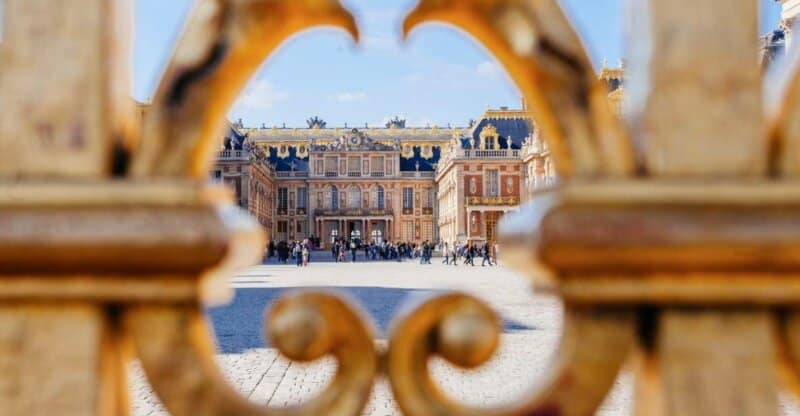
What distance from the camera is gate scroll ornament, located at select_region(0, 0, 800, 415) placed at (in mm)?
560

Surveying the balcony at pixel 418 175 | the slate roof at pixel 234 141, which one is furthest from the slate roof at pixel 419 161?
the slate roof at pixel 234 141

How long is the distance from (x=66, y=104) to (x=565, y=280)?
46 centimetres

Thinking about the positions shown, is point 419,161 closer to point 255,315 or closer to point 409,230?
point 409,230

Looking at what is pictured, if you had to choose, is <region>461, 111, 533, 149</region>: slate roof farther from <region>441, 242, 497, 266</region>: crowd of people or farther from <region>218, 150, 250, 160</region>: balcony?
<region>218, 150, 250, 160</region>: balcony

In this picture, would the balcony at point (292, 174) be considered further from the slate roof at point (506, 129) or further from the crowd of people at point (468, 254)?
the crowd of people at point (468, 254)

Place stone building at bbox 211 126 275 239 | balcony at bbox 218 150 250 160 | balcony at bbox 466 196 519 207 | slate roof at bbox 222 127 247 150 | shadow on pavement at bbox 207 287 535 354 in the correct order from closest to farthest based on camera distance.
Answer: shadow on pavement at bbox 207 287 535 354 < balcony at bbox 466 196 519 207 < stone building at bbox 211 126 275 239 < balcony at bbox 218 150 250 160 < slate roof at bbox 222 127 247 150

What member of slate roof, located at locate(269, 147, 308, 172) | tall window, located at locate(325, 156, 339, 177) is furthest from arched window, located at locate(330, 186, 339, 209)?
slate roof, located at locate(269, 147, 308, 172)

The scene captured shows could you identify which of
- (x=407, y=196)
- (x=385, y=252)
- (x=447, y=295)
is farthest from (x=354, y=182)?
(x=447, y=295)

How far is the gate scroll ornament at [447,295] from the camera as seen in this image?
0.56 meters

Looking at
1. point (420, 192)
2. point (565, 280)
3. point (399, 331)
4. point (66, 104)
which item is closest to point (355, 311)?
point (399, 331)

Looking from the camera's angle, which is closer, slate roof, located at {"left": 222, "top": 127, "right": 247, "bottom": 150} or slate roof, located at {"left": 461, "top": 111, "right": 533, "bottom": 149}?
slate roof, located at {"left": 222, "top": 127, "right": 247, "bottom": 150}

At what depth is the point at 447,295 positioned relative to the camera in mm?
594

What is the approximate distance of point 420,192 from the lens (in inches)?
2019

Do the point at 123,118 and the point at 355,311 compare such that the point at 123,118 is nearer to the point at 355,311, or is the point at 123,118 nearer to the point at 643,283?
the point at 355,311
